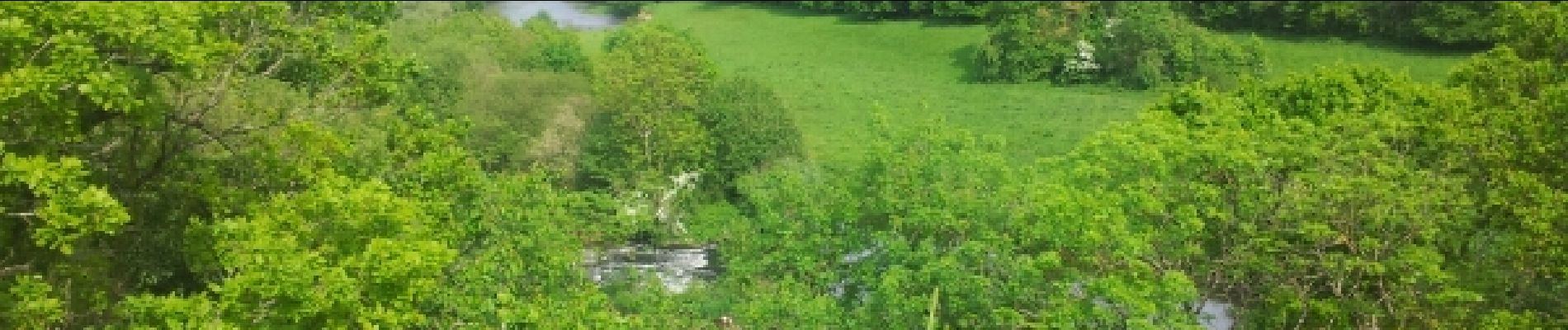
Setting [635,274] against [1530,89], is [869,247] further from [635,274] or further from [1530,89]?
[1530,89]

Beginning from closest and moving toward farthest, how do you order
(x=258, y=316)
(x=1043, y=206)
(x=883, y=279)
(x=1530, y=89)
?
(x=258, y=316) < (x=883, y=279) < (x=1043, y=206) < (x=1530, y=89)

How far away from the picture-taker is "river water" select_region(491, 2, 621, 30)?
309 ft

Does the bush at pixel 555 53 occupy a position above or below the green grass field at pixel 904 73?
above

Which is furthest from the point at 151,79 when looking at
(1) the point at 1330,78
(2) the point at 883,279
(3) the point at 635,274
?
(1) the point at 1330,78

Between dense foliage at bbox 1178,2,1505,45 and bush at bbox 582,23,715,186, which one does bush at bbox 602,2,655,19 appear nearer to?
dense foliage at bbox 1178,2,1505,45

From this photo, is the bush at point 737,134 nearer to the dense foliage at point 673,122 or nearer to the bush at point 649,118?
the dense foliage at point 673,122

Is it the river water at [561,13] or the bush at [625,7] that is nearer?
the river water at [561,13]

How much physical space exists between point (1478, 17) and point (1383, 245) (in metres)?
45.2

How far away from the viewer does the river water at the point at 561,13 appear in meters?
94.2

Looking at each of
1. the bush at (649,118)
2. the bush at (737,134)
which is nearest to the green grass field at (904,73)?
the bush at (737,134)

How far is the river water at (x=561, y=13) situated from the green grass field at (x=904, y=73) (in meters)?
7.04

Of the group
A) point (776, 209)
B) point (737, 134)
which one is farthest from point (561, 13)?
point (776, 209)

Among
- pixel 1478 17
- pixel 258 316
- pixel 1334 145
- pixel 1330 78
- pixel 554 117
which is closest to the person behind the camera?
pixel 258 316

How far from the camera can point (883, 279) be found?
81.0 ft
